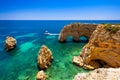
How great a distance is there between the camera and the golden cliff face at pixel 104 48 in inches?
915

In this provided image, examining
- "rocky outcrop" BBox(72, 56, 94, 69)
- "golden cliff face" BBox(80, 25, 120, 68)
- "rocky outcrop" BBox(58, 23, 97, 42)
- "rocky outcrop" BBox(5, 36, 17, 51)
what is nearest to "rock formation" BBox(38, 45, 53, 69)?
"rocky outcrop" BBox(72, 56, 94, 69)

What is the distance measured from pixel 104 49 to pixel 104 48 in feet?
0.53

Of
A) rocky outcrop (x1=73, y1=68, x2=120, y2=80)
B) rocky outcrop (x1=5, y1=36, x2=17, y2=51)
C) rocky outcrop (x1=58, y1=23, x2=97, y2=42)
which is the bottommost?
rocky outcrop (x1=5, y1=36, x2=17, y2=51)

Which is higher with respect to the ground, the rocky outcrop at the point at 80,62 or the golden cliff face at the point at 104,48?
the golden cliff face at the point at 104,48

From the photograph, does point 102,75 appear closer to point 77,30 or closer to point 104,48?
point 104,48

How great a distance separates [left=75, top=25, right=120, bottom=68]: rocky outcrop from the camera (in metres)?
23.2

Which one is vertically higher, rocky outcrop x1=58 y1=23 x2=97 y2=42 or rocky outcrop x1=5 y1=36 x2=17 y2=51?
rocky outcrop x1=58 y1=23 x2=97 y2=42

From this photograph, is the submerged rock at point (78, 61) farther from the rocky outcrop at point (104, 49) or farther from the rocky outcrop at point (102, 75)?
the rocky outcrop at point (102, 75)

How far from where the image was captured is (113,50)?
76.5 feet

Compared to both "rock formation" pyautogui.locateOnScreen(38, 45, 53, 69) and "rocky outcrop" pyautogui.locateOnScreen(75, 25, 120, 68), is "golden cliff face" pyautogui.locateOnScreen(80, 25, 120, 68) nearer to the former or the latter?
"rocky outcrop" pyautogui.locateOnScreen(75, 25, 120, 68)

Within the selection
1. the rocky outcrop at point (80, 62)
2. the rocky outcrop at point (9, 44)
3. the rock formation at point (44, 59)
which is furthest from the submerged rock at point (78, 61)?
A: the rocky outcrop at point (9, 44)

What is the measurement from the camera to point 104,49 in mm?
24406

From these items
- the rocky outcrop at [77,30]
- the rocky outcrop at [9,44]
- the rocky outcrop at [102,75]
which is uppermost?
the rocky outcrop at [102,75]

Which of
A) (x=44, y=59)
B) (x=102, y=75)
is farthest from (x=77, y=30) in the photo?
(x=102, y=75)
